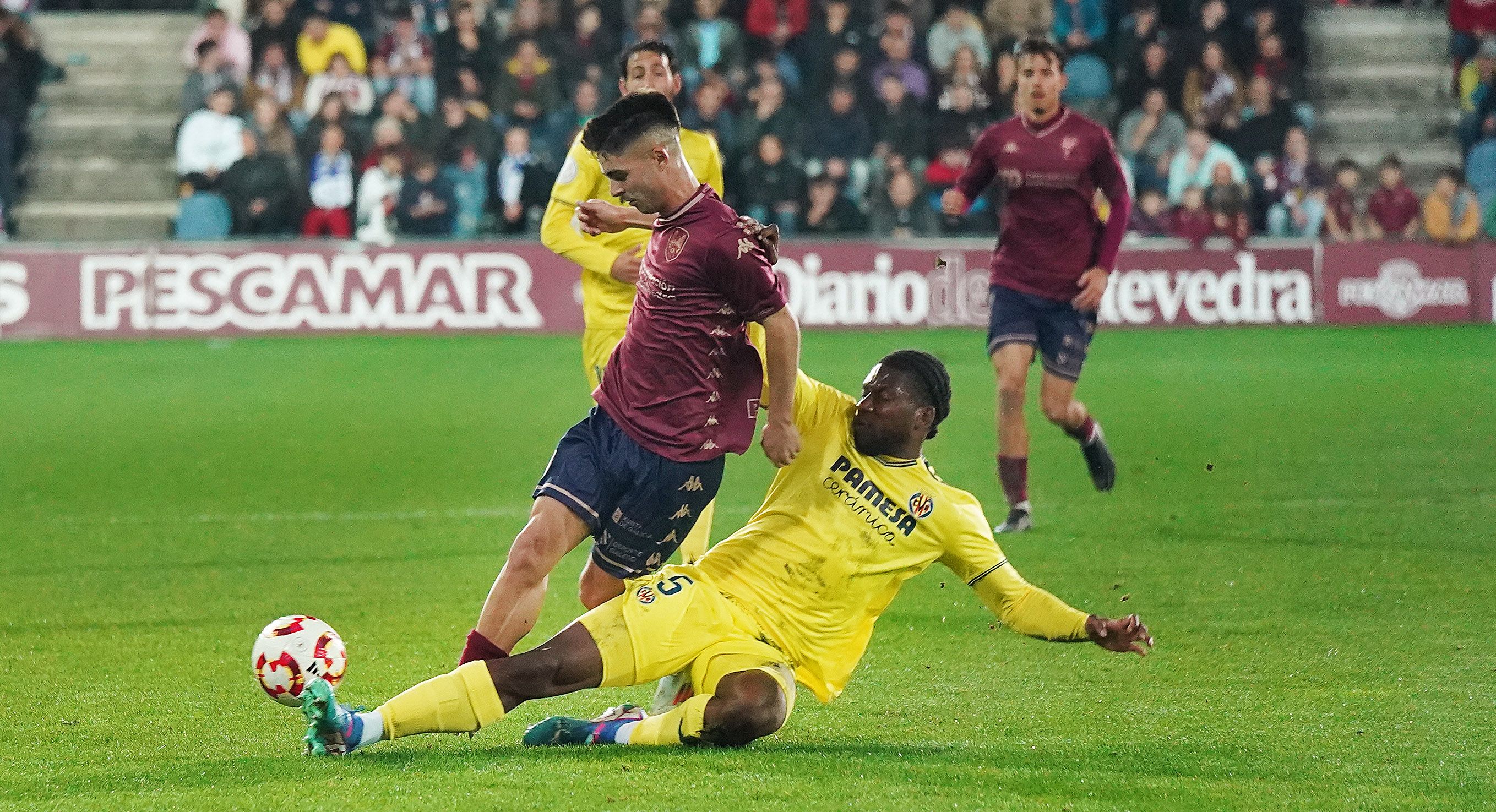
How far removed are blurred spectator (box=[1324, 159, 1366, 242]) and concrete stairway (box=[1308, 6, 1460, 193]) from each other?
215cm

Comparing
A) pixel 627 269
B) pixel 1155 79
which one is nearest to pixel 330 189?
pixel 1155 79

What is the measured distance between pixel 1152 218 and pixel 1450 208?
374 centimetres

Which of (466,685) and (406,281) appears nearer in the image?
(466,685)

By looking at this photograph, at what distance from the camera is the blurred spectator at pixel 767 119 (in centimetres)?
2094

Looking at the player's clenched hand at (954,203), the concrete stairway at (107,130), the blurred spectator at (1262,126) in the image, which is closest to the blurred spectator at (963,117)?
the blurred spectator at (1262,126)

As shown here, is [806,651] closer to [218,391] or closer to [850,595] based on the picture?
[850,595]

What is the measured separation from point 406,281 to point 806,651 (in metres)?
13.8

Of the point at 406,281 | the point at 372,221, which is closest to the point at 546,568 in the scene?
the point at 406,281

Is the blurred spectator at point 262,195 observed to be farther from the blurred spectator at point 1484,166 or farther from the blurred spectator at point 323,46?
the blurred spectator at point 1484,166

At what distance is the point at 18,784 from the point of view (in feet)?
16.0

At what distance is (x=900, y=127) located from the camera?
21359mm

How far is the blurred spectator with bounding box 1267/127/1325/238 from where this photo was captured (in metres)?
21.6

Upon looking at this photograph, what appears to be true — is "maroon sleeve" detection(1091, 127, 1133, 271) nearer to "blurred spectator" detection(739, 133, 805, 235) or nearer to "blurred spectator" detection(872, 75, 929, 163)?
"blurred spectator" detection(739, 133, 805, 235)

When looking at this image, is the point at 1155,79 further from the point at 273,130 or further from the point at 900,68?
the point at 273,130
